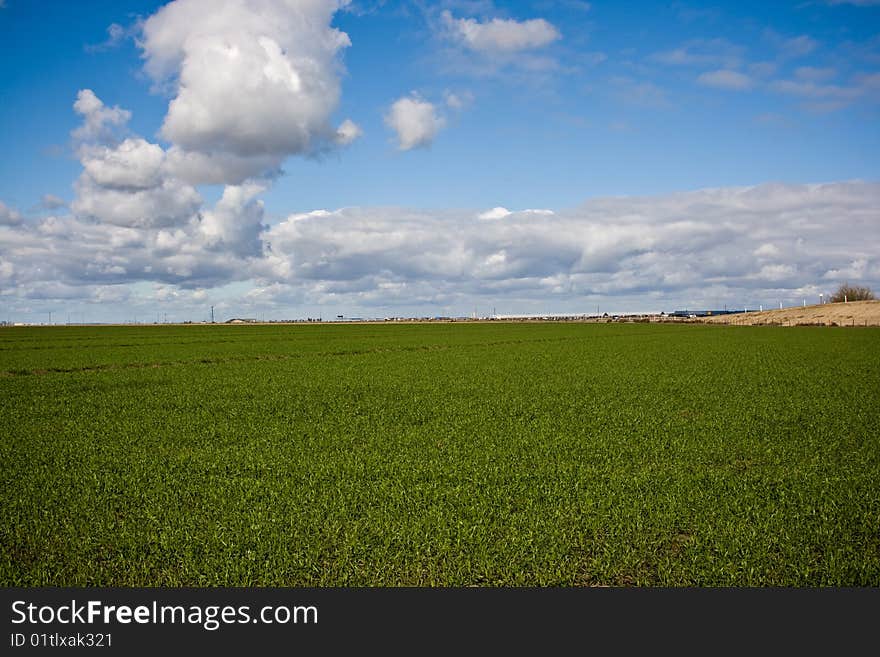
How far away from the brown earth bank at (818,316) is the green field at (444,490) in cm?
12786

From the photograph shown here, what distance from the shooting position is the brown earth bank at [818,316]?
125 m

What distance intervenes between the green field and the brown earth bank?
128 metres

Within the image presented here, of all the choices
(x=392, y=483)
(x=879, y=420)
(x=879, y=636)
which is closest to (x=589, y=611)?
(x=879, y=636)

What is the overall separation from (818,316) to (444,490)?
15646 centimetres

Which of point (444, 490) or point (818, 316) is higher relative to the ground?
point (818, 316)

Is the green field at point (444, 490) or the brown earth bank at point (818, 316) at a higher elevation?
the brown earth bank at point (818, 316)

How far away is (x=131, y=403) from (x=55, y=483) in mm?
9278

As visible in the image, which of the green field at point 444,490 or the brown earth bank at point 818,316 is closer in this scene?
the green field at point 444,490

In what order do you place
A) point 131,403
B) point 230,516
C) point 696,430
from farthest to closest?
point 131,403
point 696,430
point 230,516

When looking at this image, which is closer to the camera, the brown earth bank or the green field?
the green field

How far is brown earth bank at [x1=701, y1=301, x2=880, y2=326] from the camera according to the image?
124562mm

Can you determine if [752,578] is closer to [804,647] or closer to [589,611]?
[804,647]

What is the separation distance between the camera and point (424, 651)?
477 centimetres

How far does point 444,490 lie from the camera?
8.27m
